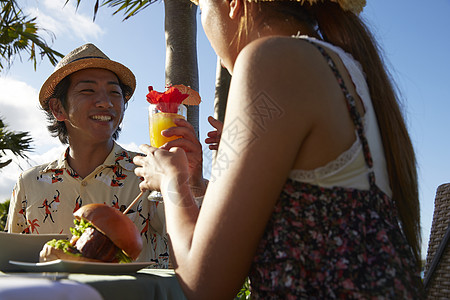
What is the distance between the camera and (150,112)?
2.48 m

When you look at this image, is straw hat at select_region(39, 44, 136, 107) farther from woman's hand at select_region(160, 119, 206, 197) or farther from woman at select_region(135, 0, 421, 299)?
woman at select_region(135, 0, 421, 299)

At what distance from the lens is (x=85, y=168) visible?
134 inches

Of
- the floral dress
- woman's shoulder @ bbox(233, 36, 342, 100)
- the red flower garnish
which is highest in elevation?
the red flower garnish

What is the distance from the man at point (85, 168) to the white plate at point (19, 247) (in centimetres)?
120

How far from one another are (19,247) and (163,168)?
0.84m

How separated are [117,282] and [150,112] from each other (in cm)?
122

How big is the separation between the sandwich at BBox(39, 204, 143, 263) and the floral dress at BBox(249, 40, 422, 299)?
0.66 meters

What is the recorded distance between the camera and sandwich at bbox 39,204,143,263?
165 centimetres

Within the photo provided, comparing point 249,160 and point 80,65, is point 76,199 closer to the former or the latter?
point 80,65

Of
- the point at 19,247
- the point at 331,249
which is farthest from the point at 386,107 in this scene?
the point at 19,247

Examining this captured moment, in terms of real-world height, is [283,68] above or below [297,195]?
above

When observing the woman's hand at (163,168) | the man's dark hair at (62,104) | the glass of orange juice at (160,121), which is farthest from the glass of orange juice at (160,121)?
the man's dark hair at (62,104)

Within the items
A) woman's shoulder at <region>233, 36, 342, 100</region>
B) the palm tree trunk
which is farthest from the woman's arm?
the palm tree trunk

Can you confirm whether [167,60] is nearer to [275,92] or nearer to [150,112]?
[150,112]
